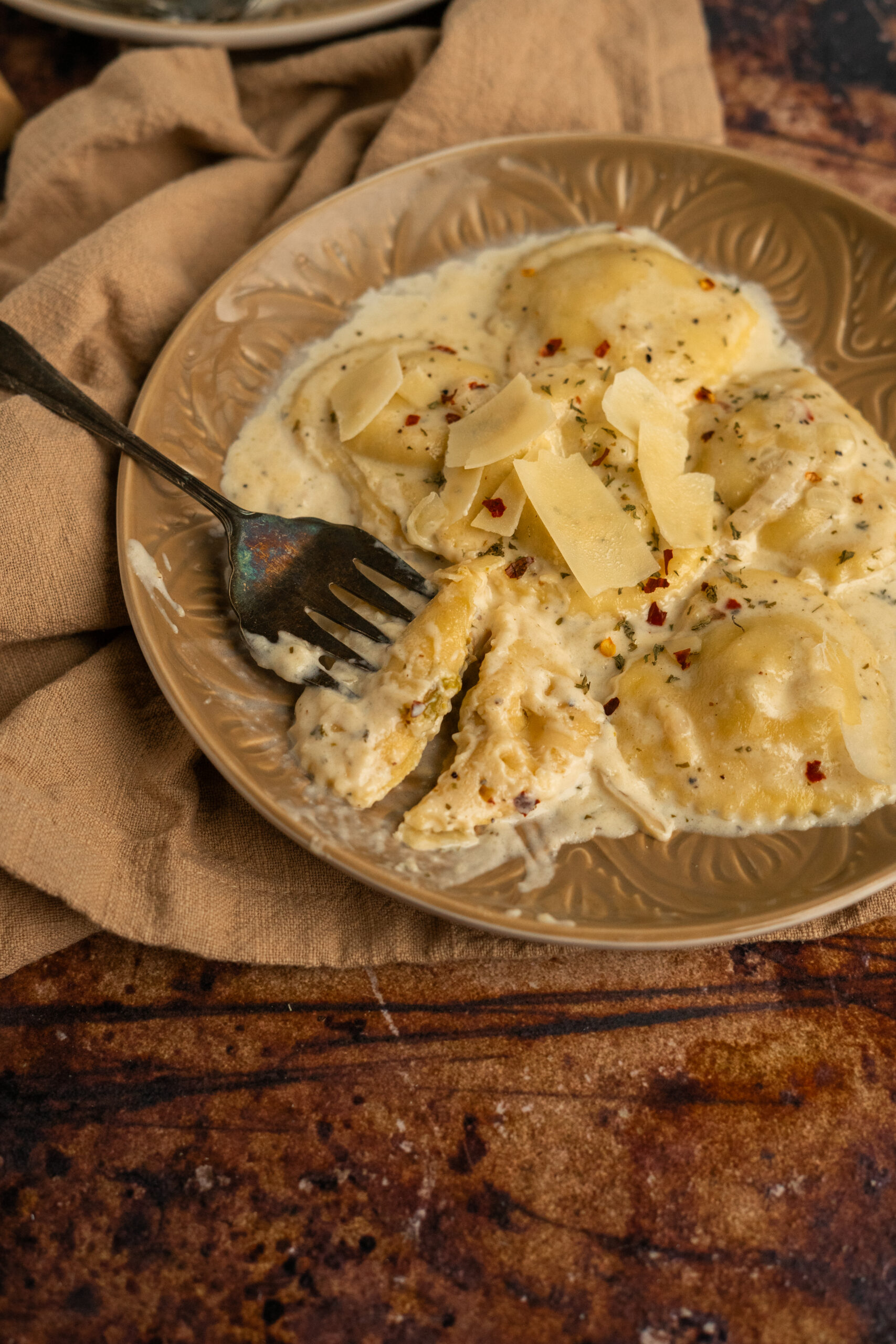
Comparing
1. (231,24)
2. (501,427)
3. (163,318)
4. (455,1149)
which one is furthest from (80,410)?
(455,1149)

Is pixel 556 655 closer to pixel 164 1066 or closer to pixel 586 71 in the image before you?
pixel 164 1066

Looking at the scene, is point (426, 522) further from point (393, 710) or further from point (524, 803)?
point (524, 803)

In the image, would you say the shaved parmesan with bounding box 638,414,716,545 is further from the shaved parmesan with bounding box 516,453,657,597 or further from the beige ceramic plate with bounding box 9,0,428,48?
the beige ceramic plate with bounding box 9,0,428,48

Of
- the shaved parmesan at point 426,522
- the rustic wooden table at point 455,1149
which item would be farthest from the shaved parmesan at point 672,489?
the rustic wooden table at point 455,1149

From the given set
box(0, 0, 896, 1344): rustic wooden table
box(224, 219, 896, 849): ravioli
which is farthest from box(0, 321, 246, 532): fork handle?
box(0, 0, 896, 1344): rustic wooden table

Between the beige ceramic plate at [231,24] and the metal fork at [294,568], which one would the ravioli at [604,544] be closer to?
the metal fork at [294,568]
